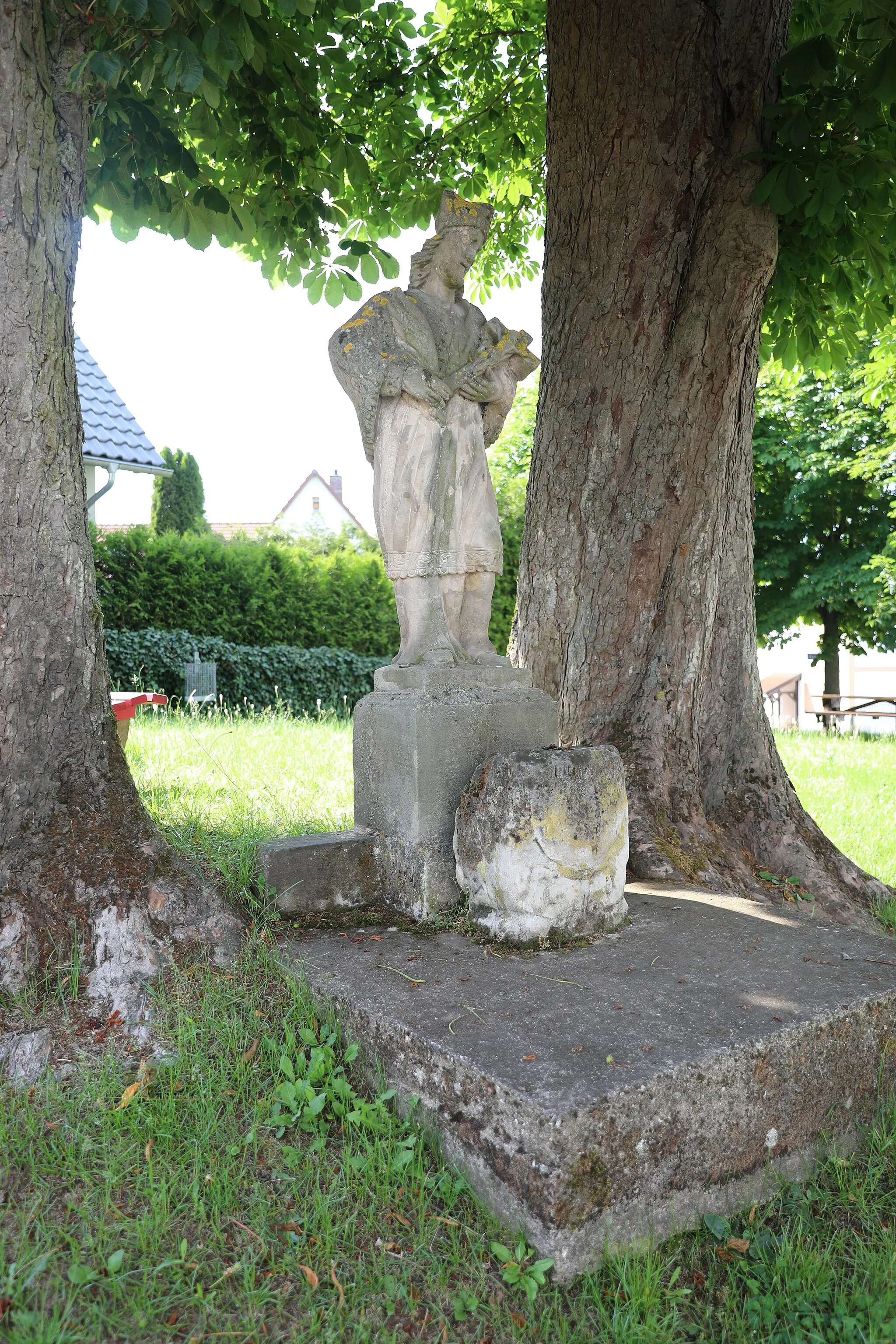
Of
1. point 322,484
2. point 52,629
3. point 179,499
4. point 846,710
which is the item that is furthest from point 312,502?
point 52,629

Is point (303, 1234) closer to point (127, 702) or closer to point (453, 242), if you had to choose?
point (453, 242)

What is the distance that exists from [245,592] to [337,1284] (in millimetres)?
11197

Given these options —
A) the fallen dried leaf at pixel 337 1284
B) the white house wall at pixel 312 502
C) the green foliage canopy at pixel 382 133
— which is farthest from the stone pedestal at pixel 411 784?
the white house wall at pixel 312 502

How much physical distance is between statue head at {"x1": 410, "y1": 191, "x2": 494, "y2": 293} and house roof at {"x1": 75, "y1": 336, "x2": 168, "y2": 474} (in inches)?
322

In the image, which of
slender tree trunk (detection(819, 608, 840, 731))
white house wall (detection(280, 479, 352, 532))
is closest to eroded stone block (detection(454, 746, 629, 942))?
slender tree trunk (detection(819, 608, 840, 731))

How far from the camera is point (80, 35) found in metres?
3.56

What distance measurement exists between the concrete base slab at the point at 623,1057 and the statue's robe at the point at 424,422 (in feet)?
5.27

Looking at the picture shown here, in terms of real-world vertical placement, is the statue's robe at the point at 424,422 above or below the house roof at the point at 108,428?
below

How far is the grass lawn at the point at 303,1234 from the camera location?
7.15 ft

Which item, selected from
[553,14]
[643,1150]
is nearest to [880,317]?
[553,14]

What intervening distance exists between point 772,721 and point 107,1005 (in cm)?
1593

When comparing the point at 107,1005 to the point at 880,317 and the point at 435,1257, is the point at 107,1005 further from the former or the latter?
the point at 880,317

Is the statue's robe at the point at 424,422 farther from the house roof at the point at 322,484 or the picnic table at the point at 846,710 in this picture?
the house roof at the point at 322,484

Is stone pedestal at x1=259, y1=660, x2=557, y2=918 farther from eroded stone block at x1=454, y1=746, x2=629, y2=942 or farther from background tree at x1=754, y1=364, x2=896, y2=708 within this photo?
background tree at x1=754, y1=364, x2=896, y2=708
